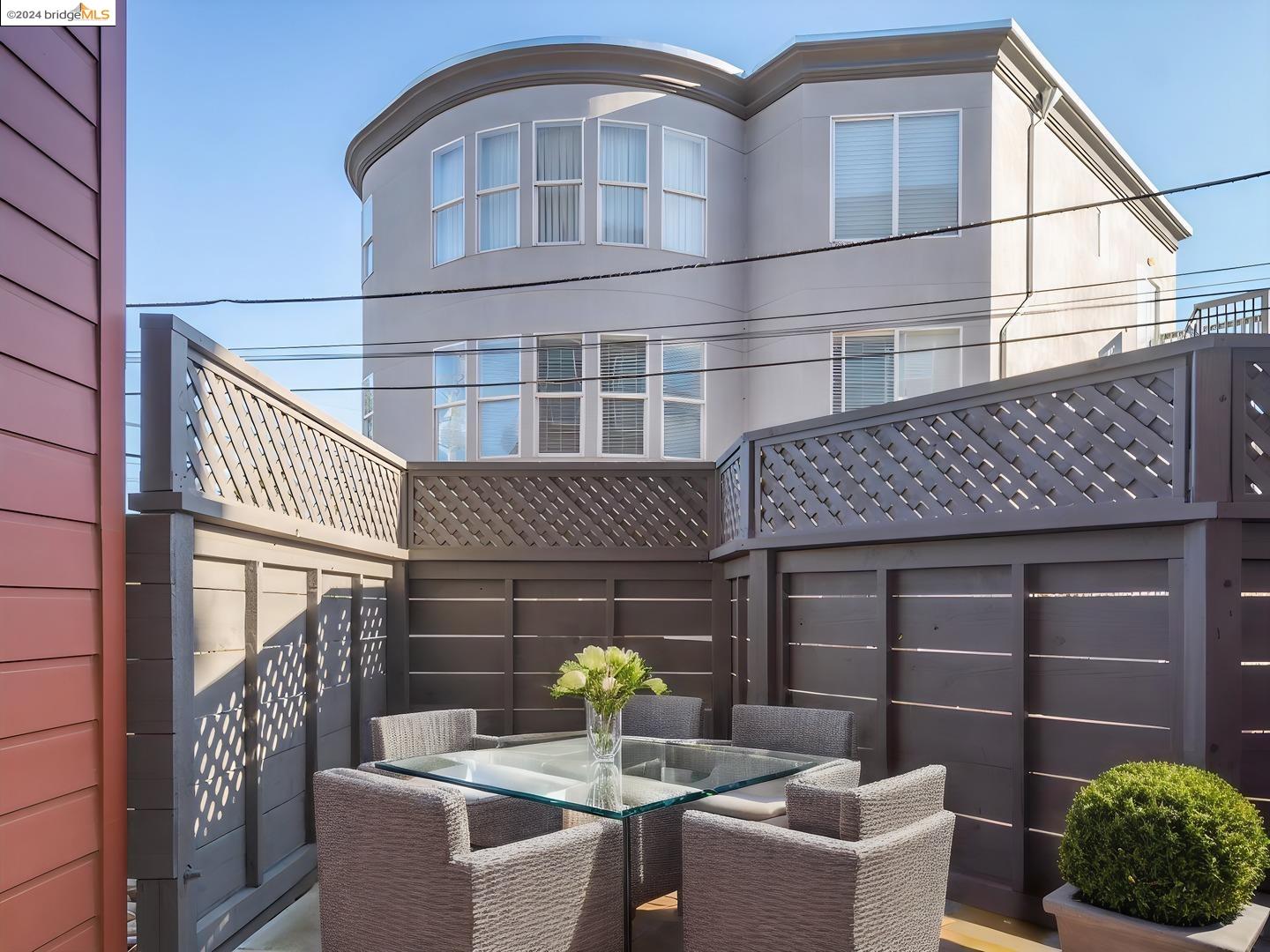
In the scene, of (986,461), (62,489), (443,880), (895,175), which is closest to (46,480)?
(62,489)

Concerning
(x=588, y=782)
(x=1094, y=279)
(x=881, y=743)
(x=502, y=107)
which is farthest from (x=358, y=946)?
(x=1094, y=279)

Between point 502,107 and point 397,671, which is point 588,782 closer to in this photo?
point 397,671

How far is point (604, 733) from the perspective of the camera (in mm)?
3357

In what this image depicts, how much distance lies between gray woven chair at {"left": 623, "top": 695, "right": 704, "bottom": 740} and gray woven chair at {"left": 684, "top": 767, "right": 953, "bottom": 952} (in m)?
1.92

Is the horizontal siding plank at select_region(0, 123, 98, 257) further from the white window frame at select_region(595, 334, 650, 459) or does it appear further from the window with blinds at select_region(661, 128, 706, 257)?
the window with blinds at select_region(661, 128, 706, 257)

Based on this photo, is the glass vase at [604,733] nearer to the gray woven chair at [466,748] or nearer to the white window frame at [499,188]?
the gray woven chair at [466,748]

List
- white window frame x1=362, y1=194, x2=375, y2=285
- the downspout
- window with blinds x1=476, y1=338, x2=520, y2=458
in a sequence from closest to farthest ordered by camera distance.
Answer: the downspout
window with blinds x1=476, y1=338, x2=520, y2=458
white window frame x1=362, y1=194, x2=375, y2=285

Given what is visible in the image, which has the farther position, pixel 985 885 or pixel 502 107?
pixel 502 107

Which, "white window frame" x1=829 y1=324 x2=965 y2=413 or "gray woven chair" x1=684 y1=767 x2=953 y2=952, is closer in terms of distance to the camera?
"gray woven chair" x1=684 y1=767 x2=953 y2=952

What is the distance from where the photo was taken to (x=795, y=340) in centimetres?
795

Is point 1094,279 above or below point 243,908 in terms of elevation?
above

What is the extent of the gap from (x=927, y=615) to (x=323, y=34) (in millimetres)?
6907

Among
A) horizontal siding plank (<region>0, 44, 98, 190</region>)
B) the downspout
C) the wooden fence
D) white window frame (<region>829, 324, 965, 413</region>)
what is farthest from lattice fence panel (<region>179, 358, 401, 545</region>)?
the downspout

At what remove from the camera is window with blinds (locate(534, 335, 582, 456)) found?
809 centimetres
